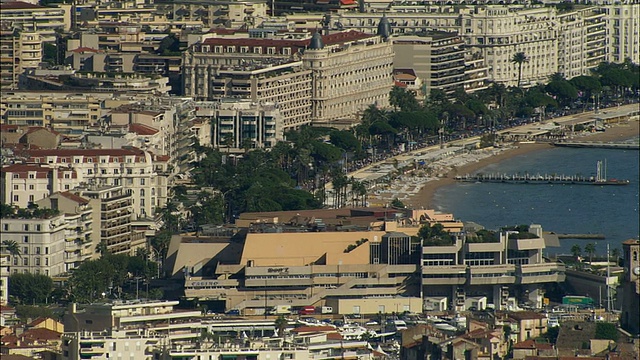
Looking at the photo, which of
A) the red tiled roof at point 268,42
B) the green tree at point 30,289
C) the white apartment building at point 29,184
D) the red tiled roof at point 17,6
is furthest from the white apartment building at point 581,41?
the green tree at point 30,289

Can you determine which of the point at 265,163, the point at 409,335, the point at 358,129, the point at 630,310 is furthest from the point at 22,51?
the point at 630,310

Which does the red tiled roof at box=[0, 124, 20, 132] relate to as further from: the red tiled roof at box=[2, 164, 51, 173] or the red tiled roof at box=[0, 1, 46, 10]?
the red tiled roof at box=[0, 1, 46, 10]

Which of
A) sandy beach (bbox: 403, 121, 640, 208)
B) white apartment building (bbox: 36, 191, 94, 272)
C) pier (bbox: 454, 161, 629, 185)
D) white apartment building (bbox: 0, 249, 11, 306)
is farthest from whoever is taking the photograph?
pier (bbox: 454, 161, 629, 185)

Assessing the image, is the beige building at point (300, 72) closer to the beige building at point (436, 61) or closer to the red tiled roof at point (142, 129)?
the beige building at point (436, 61)

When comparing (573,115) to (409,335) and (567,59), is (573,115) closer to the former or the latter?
(567,59)

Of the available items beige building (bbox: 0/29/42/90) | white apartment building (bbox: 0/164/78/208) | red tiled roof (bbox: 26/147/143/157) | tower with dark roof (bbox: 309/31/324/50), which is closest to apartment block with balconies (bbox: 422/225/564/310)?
white apartment building (bbox: 0/164/78/208)

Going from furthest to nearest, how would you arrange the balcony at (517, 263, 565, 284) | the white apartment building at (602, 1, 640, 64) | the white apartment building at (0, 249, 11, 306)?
1. the white apartment building at (602, 1, 640, 64)
2. the balcony at (517, 263, 565, 284)
3. the white apartment building at (0, 249, 11, 306)
